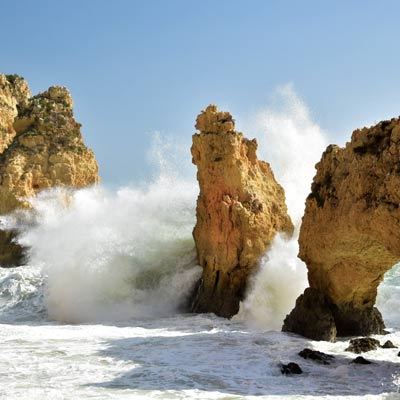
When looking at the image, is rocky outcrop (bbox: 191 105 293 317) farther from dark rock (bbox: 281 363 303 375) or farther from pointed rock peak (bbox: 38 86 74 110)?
pointed rock peak (bbox: 38 86 74 110)

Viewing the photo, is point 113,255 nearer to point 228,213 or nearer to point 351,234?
point 228,213

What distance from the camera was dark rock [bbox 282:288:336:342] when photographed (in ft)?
41.7

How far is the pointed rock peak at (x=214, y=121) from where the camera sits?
19.2 m

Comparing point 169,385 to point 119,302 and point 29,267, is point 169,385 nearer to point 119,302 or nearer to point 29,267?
point 119,302

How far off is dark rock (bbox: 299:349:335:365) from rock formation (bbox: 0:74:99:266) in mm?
18738

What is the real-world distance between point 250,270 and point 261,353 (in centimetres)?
699

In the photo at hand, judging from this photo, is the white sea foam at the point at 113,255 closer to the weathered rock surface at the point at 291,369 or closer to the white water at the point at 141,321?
the white water at the point at 141,321

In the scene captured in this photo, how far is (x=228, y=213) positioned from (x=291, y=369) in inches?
368

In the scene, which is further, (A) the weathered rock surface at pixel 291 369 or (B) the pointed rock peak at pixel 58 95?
(B) the pointed rock peak at pixel 58 95

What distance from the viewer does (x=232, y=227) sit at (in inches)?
712

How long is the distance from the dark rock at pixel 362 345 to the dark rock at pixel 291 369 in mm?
2466

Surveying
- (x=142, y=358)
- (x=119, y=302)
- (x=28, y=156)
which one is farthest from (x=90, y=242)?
(x=142, y=358)

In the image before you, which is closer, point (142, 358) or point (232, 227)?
point (142, 358)

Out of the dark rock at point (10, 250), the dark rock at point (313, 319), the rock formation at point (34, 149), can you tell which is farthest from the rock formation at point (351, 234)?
the rock formation at point (34, 149)
